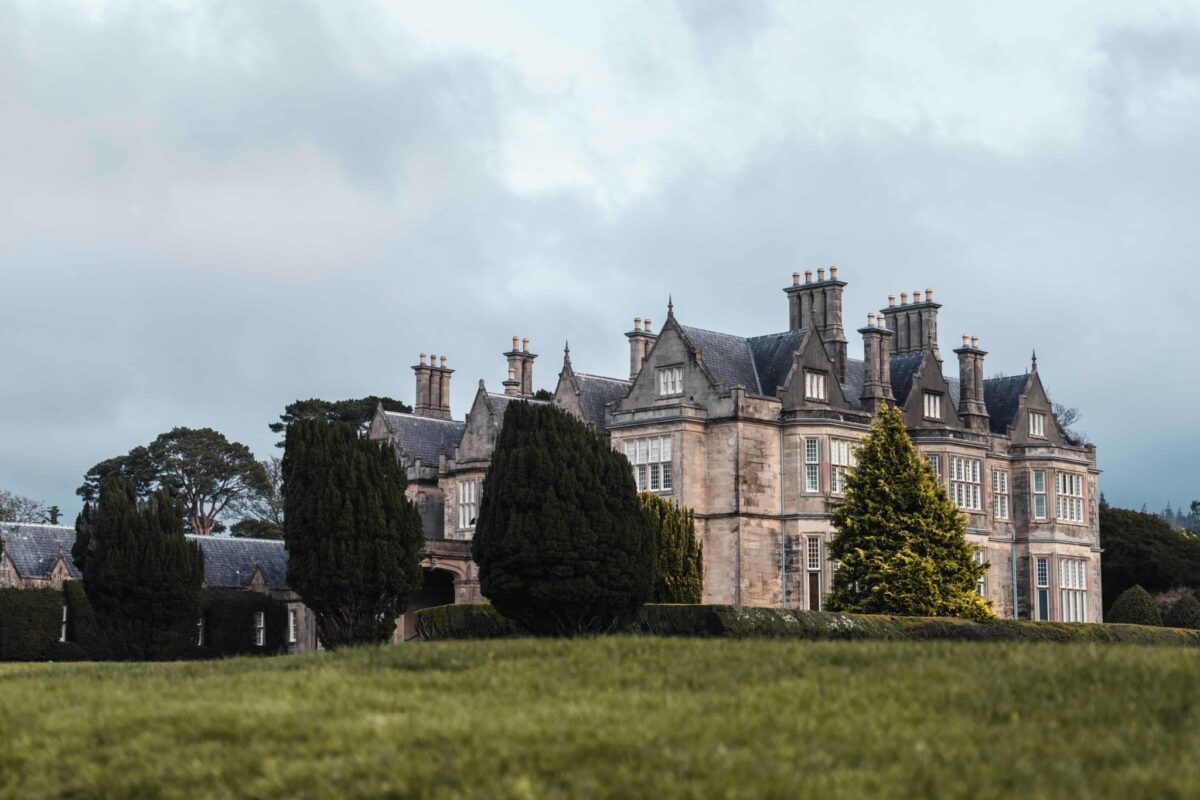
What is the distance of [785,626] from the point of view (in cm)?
4047

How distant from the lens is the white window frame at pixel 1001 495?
59.3 m

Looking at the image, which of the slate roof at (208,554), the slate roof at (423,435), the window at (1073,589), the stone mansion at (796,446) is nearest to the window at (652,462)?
the stone mansion at (796,446)

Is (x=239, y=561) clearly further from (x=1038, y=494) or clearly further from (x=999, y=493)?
(x=1038, y=494)

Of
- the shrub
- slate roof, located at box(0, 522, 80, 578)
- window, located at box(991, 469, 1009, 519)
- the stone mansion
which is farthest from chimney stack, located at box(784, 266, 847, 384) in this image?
slate roof, located at box(0, 522, 80, 578)

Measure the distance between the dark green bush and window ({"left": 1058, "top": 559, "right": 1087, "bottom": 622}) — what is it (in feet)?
77.3

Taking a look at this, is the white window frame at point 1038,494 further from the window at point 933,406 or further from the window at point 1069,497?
the window at point 933,406

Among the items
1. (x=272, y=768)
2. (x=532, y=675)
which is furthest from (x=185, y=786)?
(x=532, y=675)

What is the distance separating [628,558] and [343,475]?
7.72 m

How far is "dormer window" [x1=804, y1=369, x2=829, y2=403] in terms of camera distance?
53191 mm

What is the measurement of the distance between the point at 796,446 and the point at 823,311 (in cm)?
562

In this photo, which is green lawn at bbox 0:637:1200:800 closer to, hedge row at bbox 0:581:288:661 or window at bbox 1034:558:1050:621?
hedge row at bbox 0:581:288:661

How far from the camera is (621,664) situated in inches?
826

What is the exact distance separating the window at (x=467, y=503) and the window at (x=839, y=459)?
44.8ft

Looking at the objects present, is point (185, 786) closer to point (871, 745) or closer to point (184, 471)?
point (871, 745)
